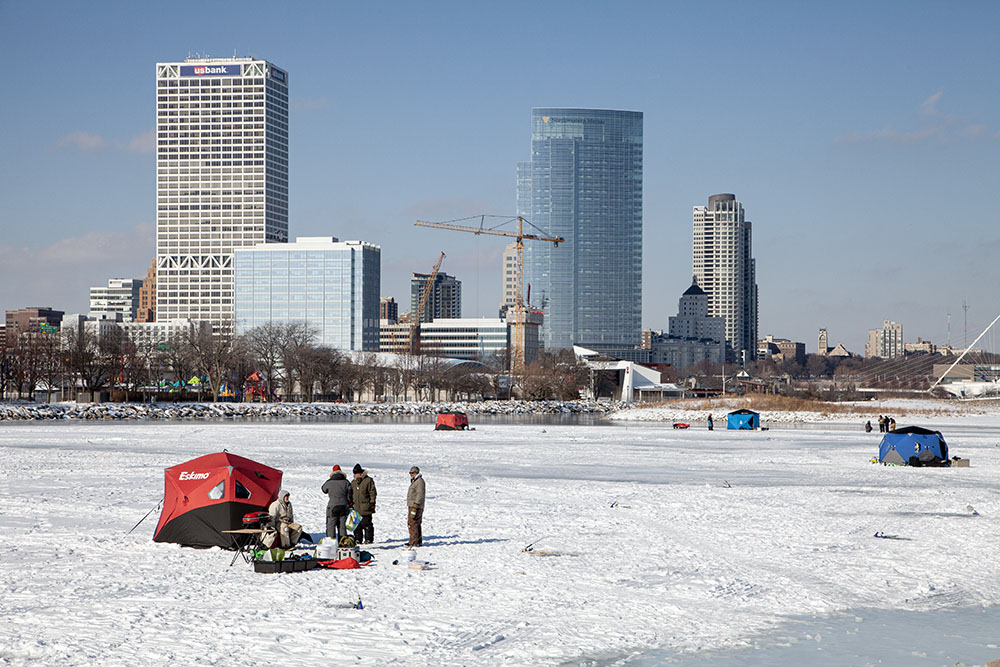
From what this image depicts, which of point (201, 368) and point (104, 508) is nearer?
point (104, 508)

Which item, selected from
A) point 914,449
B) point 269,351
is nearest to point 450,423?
point 914,449

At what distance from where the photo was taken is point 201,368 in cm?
15812

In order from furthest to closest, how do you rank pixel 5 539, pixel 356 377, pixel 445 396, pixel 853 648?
1. pixel 445 396
2. pixel 356 377
3. pixel 5 539
4. pixel 853 648

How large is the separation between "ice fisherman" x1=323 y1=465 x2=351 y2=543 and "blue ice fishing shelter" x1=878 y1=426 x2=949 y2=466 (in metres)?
29.5

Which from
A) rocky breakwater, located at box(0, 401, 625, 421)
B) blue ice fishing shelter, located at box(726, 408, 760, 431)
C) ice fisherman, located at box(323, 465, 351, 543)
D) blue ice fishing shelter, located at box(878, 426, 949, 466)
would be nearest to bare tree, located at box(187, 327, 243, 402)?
rocky breakwater, located at box(0, 401, 625, 421)

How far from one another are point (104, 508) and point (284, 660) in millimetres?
14590

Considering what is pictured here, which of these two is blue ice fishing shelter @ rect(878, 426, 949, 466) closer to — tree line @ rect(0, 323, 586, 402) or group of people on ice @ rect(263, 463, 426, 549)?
group of people on ice @ rect(263, 463, 426, 549)

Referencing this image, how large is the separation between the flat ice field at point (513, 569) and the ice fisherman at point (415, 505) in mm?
298

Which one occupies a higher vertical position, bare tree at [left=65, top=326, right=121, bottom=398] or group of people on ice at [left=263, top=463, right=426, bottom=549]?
bare tree at [left=65, top=326, right=121, bottom=398]

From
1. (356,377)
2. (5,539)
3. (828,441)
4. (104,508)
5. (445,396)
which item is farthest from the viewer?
(445,396)

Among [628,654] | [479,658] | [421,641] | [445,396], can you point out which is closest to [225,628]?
[421,641]

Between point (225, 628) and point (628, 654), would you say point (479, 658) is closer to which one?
point (628, 654)

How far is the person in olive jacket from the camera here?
21.1 meters

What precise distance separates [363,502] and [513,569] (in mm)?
3541
